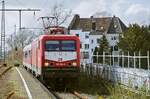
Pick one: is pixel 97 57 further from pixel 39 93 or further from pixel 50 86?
pixel 39 93

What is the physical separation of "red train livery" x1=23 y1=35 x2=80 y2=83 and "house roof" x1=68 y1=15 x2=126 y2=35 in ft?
381

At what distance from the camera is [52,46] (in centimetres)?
2747

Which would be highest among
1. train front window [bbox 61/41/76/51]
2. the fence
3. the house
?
the house

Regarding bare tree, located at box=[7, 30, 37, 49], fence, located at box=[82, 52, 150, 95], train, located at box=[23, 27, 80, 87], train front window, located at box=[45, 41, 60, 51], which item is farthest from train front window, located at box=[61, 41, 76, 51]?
bare tree, located at box=[7, 30, 37, 49]

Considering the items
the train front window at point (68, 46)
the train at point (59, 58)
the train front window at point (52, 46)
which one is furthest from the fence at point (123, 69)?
the train front window at point (52, 46)

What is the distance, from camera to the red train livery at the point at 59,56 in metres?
26.8

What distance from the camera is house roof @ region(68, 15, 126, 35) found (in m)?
144

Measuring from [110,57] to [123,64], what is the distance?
4453 mm

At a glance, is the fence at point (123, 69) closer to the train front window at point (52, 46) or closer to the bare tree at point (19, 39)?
the train front window at point (52, 46)

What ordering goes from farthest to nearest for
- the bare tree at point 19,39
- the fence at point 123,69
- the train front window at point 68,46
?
the bare tree at point 19,39 < the train front window at point 68,46 < the fence at point 123,69

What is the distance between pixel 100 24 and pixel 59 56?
11997 cm

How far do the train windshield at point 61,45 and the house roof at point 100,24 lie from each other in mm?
116211

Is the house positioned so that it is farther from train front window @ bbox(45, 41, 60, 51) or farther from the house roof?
train front window @ bbox(45, 41, 60, 51)

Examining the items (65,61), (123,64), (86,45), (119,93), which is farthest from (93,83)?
(86,45)
